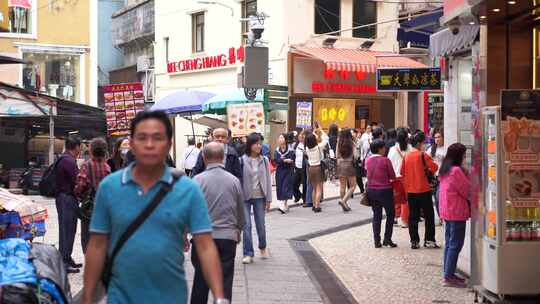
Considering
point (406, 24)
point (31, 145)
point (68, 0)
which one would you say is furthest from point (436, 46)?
point (68, 0)

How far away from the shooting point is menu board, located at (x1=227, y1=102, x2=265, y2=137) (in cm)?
1559

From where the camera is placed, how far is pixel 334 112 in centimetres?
3247

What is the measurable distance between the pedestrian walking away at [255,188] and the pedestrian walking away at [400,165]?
2.50 m

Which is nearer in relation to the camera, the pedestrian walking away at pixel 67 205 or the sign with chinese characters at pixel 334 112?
the pedestrian walking away at pixel 67 205

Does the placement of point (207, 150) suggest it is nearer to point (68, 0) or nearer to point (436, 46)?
point (436, 46)

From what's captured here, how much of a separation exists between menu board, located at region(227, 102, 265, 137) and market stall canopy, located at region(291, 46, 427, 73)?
14.2 meters

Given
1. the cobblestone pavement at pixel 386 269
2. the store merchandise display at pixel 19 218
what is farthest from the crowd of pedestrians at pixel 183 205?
the store merchandise display at pixel 19 218

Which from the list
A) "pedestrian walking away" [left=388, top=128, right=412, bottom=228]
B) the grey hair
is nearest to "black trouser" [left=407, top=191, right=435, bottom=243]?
"pedestrian walking away" [left=388, top=128, right=412, bottom=228]

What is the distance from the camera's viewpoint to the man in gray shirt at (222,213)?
24.2ft

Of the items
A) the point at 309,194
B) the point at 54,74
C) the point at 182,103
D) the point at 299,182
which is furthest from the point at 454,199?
the point at 54,74

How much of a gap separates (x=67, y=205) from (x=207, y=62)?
25418 millimetres

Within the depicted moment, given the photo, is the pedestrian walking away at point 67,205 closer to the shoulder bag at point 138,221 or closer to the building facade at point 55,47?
the shoulder bag at point 138,221

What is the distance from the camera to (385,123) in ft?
111

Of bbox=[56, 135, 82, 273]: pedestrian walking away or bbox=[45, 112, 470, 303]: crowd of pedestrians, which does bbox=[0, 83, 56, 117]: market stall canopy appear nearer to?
bbox=[45, 112, 470, 303]: crowd of pedestrians
